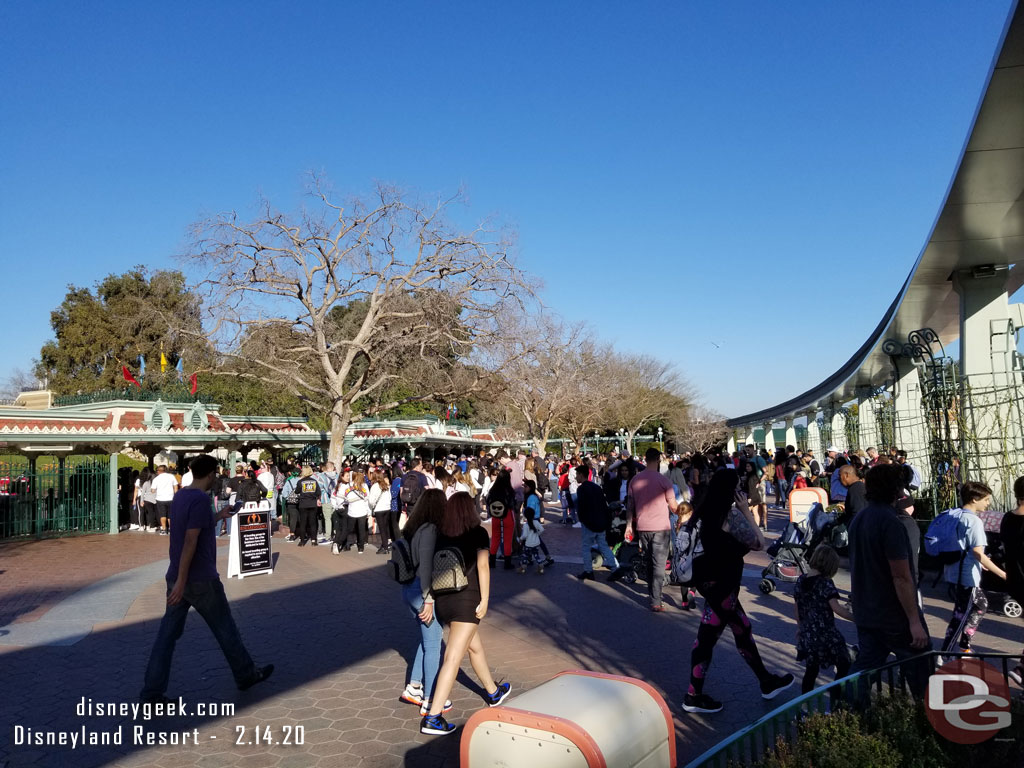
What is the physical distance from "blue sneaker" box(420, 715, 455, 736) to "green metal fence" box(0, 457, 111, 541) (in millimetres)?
16399

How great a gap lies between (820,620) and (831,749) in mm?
2117

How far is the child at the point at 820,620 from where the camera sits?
5121 mm

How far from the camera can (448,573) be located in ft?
16.8

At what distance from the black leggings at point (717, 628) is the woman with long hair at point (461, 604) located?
1489 mm


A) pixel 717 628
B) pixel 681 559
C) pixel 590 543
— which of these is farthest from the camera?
pixel 590 543

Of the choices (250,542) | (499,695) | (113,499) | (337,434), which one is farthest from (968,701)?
(337,434)

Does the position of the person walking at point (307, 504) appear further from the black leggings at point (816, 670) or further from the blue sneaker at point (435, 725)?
the black leggings at point (816, 670)

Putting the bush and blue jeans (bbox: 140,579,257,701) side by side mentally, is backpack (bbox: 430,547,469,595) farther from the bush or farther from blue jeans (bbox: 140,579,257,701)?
the bush

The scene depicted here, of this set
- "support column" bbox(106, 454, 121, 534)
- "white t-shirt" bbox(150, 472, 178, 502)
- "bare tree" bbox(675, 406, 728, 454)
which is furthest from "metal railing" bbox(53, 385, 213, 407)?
"bare tree" bbox(675, 406, 728, 454)

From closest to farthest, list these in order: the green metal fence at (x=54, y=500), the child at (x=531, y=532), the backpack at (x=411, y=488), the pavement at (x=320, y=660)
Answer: the pavement at (x=320, y=660) → the child at (x=531, y=532) → the backpack at (x=411, y=488) → the green metal fence at (x=54, y=500)

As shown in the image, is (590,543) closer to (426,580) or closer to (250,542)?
(250,542)

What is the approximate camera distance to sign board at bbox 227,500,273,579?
12016mm

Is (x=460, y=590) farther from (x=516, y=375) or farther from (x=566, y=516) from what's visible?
(x=516, y=375)

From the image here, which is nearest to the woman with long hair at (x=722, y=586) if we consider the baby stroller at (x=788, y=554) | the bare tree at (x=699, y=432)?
the baby stroller at (x=788, y=554)
